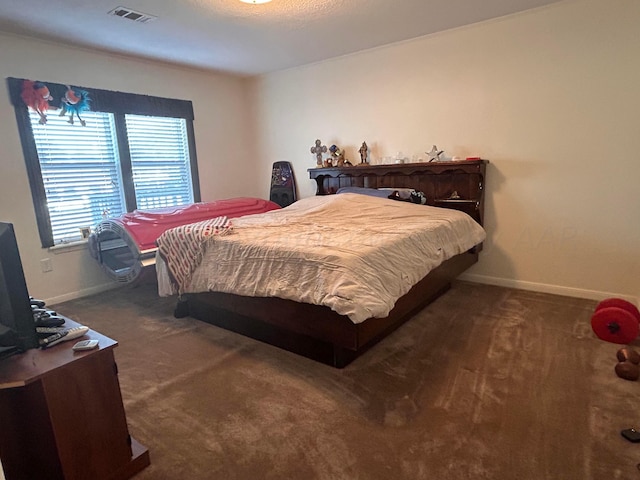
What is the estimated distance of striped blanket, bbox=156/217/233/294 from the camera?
264 centimetres

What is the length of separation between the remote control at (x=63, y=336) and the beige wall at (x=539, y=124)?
10.7 ft

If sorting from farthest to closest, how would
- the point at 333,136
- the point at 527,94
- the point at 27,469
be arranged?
the point at 333,136, the point at 527,94, the point at 27,469

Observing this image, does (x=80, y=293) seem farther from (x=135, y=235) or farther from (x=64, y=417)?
(x=64, y=417)

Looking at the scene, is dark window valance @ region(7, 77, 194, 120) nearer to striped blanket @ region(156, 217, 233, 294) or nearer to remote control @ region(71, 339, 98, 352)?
striped blanket @ region(156, 217, 233, 294)

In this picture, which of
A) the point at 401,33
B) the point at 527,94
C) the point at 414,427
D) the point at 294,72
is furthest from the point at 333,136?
the point at 414,427

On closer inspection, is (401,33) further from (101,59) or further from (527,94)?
Result: (101,59)

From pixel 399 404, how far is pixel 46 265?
341cm

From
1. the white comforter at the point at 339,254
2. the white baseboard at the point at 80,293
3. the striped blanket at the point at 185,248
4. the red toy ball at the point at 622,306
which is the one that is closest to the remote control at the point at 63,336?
the white comforter at the point at 339,254

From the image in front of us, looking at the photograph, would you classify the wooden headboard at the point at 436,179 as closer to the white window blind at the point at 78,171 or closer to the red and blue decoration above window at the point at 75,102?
the white window blind at the point at 78,171

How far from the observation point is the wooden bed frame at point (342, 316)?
6.63ft

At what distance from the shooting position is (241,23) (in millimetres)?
3064

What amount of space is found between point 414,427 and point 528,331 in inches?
53.1

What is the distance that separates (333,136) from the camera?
4.36 metres

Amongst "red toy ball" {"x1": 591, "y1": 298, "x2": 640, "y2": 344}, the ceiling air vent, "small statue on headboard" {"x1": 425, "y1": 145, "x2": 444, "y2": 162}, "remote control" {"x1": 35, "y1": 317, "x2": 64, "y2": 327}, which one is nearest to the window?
the ceiling air vent
